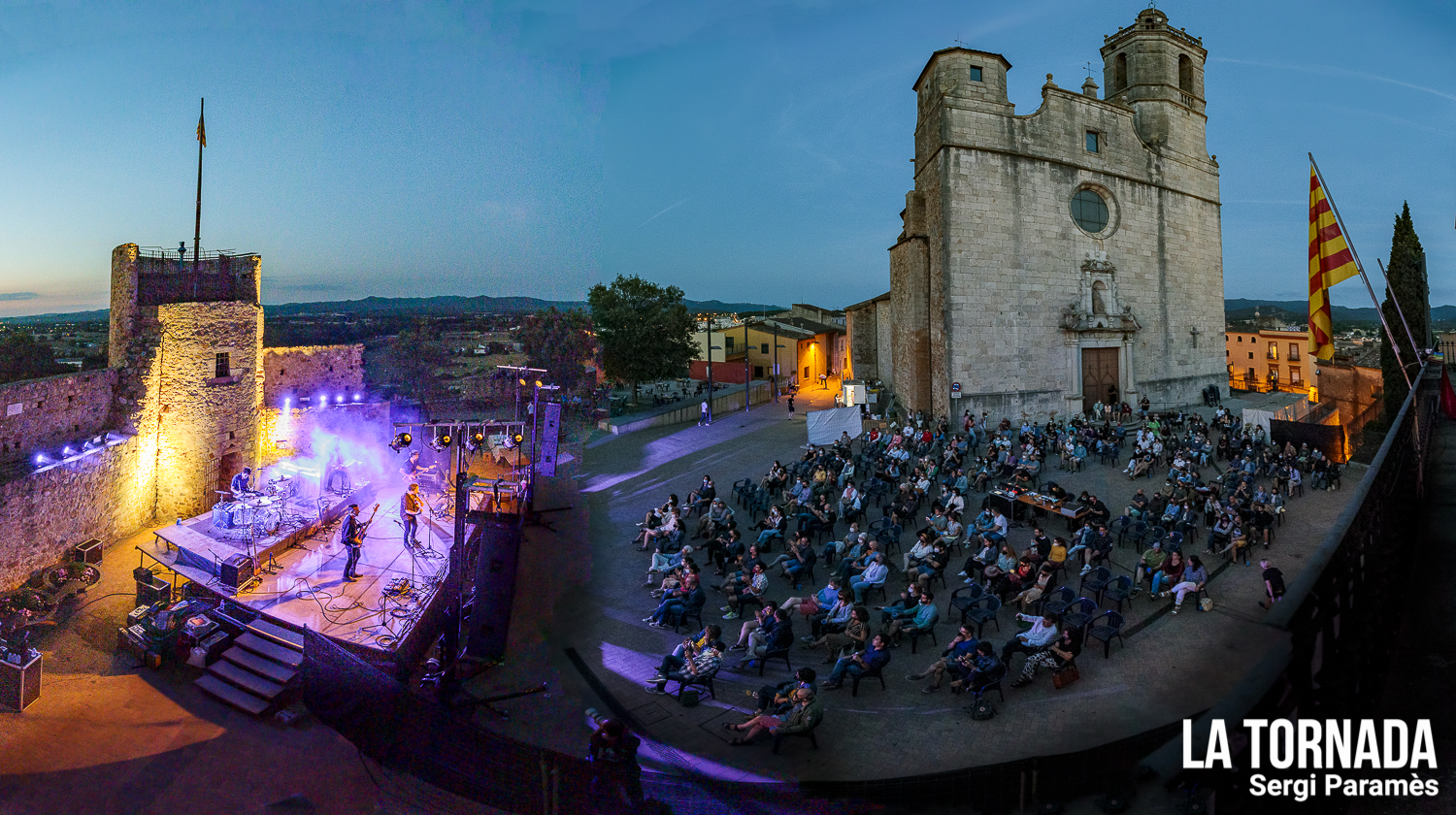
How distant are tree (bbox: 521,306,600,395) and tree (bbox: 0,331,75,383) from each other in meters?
18.7

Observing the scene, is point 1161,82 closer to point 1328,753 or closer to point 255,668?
point 1328,753

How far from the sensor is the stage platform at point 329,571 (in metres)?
10.4

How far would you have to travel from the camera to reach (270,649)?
9773 mm

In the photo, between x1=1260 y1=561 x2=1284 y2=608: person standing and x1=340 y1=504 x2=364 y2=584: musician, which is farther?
x1=340 y1=504 x2=364 y2=584: musician

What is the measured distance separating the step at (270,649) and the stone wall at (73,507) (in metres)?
8.19

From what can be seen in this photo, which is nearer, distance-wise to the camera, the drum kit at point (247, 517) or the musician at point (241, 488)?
the drum kit at point (247, 517)

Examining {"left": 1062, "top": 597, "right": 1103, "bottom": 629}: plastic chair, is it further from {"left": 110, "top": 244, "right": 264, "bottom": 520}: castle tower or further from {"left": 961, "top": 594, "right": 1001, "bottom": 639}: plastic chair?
{"left": 110, "top": 244, "right": 264, "bottom": 520}: castle tower

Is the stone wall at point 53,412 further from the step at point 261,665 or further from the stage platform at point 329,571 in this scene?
the step at point 261,665

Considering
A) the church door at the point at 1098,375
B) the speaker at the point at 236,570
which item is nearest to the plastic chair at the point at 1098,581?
the speaker at the point at 236,570

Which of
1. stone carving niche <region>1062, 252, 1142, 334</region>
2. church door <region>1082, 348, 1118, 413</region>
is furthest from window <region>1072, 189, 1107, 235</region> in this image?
church door <region>1082, 348, 1118, 413</region>

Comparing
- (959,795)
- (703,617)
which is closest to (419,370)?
(703,617)

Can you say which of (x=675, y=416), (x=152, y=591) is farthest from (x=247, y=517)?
(x=675, y=416)

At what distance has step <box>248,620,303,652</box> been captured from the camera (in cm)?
984

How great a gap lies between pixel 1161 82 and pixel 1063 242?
339 inches
